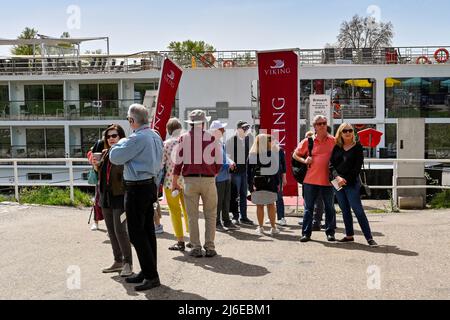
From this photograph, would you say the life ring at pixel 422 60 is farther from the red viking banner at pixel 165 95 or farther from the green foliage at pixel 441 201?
the red viking banner at pixel 165 95

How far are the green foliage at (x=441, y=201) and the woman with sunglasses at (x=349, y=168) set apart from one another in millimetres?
4666

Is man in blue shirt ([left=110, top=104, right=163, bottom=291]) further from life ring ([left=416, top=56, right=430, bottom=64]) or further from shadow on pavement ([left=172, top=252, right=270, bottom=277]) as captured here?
life ring ([left=416, top=56, right=430, bottom=64])

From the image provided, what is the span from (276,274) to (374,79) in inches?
869

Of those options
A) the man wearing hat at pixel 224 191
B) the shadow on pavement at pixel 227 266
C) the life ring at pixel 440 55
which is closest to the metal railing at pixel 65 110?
the life ring at pixel 440 55

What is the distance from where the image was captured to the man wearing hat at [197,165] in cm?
652

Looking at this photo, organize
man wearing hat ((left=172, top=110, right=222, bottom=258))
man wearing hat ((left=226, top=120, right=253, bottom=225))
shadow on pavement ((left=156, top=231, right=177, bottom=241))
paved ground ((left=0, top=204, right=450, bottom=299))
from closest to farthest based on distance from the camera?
paved ground ((left=0, top=204, right=450, bottom=299))
man wearing hat ((left=172, top=110, right=222, bottom=258))
shadow on pavement ((left=156, top=231, right=177, bottom=241))
man wearing hat ((left=226, top=120, right=253, bottom=225))

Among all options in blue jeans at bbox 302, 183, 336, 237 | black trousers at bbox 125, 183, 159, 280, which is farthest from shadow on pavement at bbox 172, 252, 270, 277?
blue jeans at bbox 302, 183, 336, 237

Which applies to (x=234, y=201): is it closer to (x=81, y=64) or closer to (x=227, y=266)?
(x=227, y=266)

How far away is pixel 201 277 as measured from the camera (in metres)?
A: 5.77

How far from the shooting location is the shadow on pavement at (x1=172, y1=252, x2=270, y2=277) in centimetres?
594

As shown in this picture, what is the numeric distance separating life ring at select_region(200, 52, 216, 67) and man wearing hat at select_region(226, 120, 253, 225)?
17292mm

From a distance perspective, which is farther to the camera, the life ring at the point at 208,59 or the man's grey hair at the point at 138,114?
the life ring at the point at 208,59
